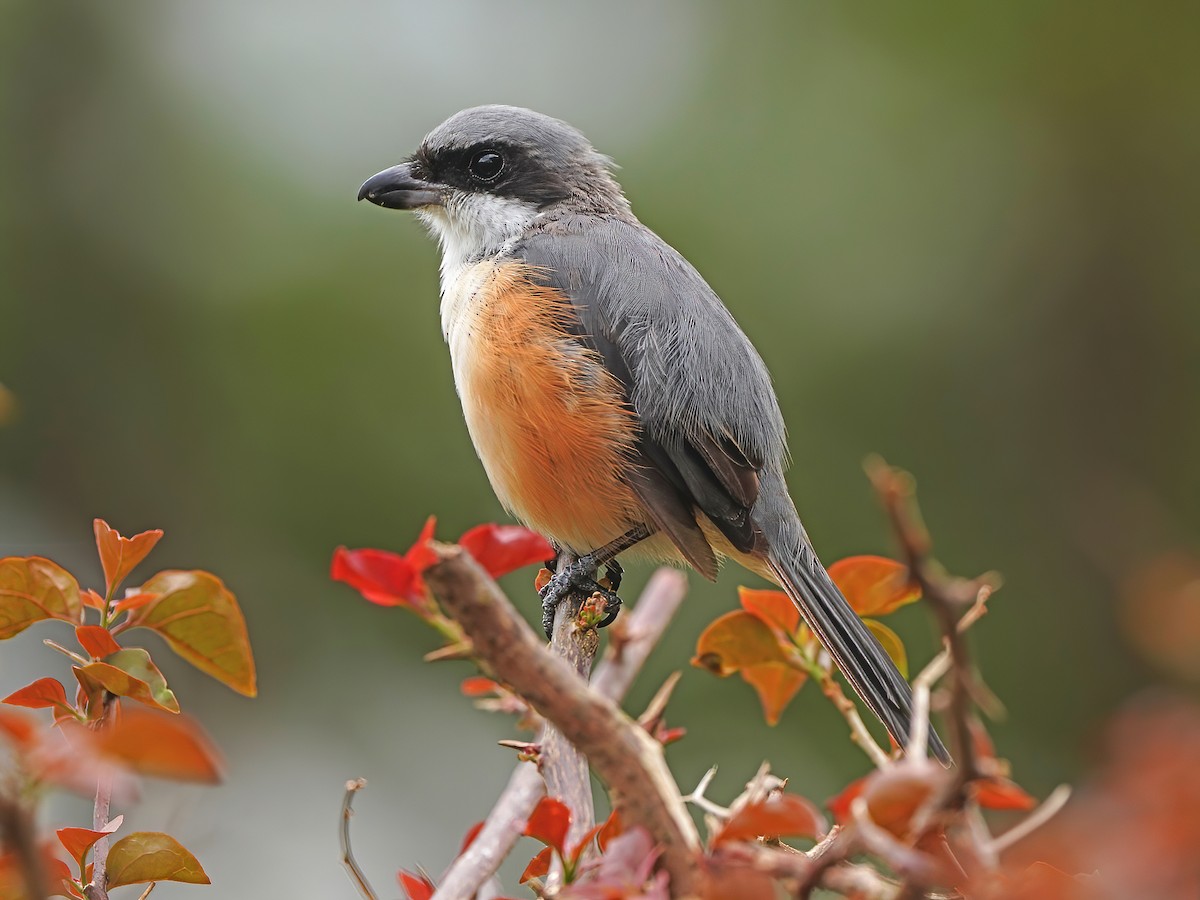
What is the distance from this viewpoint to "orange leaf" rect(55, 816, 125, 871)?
5.93ft

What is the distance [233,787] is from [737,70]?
5.20 m

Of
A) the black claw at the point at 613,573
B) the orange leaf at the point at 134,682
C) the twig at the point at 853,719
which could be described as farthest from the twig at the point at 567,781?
the black claw at the point at 613,573

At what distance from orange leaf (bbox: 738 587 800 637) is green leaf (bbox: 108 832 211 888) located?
3.16ft

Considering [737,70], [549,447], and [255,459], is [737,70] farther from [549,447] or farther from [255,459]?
[549,447]

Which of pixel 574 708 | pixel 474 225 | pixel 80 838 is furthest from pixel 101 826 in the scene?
pixel 474 225

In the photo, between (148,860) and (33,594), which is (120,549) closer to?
(33,594)

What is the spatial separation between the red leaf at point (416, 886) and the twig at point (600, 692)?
0.32 ft

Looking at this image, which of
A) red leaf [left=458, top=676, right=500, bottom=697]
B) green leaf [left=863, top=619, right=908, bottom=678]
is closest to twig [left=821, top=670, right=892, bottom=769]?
green leaf [left=863, top=619, right=908, bottom=678]

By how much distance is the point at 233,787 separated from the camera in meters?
6.77

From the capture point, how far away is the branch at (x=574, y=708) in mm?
1357

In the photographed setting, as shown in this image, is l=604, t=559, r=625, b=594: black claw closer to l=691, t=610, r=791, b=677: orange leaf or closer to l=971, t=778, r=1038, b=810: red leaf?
l=691, t=610, r=791, b=677: orange leaf

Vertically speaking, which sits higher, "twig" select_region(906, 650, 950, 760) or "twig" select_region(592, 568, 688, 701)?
"twig" select_region(906, 650, 950, 760)

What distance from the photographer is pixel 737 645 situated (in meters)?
2.12

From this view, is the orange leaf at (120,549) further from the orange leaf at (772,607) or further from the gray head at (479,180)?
the gray head at (479,180)
